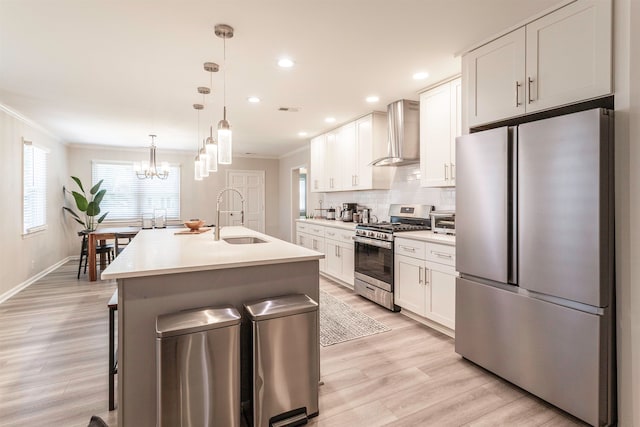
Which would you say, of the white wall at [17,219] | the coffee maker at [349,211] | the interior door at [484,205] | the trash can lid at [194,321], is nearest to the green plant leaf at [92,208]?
the white wall at [17,219]

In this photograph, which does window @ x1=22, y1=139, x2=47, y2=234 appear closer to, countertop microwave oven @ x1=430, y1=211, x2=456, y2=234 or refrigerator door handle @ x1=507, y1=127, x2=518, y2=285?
countertop microwave oven @ x1=430, y1=211, x2=456, y2=234

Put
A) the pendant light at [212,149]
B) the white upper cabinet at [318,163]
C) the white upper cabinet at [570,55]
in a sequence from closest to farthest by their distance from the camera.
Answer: the white upper cabinet at [570,55], the pendant light at [212,149], the white upper cabinet at [318,163]

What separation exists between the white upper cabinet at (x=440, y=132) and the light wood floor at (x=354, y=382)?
1586mm

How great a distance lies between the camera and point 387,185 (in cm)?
461

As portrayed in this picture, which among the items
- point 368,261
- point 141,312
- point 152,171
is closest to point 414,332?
point 368,261

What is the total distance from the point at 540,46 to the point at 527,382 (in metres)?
2.23

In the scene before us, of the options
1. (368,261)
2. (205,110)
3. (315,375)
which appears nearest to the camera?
(315,375)

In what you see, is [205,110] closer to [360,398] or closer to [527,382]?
[360,398]

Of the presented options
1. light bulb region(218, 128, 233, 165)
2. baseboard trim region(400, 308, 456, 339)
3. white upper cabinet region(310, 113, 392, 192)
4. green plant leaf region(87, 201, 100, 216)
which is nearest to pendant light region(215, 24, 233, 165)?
light bulb region(218, 128, 233, 165)

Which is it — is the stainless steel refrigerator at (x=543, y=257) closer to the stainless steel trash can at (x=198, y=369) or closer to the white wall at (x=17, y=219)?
the stainless steel trash can at (x=198, y=369)

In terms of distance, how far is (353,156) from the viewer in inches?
194

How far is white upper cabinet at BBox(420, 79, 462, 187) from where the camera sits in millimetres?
3186

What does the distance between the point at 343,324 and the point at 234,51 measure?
2.75 metres

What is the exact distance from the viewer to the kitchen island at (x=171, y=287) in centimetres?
170
